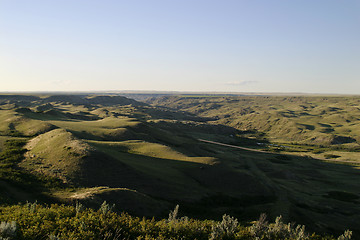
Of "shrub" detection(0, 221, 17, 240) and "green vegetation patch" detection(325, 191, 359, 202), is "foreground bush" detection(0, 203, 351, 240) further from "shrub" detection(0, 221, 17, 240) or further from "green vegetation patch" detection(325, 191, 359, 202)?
"green vegetation patch" detection(325, 191, 359, 202)

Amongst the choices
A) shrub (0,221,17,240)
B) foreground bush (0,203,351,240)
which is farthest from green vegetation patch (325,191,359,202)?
shrub (0,221,17,240)

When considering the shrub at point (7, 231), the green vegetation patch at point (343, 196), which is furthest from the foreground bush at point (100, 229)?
the green vegetation patch at point (343, 196)

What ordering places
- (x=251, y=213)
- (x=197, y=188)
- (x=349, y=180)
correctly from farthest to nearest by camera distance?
1. (x=349, y=180)
2. (x=197, y=188)
3. (x=251, y=213)

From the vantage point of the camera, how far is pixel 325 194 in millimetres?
64500

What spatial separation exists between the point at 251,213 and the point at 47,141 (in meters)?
50.0

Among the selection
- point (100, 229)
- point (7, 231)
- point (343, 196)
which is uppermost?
point (7, 231)

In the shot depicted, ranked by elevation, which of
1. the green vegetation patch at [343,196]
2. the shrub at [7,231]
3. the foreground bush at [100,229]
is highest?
the shrub at [7,231]

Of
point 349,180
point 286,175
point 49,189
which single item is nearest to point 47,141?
point 49,189

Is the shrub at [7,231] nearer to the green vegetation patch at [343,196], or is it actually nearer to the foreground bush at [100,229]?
the foreground bush at [100,229]

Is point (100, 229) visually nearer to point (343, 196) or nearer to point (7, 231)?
point (7, 231)

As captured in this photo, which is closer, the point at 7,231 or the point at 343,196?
the point at 7,231

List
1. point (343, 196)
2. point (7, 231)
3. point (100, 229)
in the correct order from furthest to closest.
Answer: point (343, 196) → point (100, 229) → point (7, 231)

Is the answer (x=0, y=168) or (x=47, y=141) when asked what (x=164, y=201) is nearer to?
(x=0, y=168)

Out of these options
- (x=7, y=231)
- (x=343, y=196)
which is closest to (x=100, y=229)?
(x=7, y=231)
